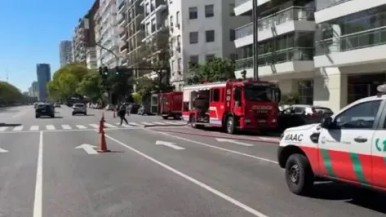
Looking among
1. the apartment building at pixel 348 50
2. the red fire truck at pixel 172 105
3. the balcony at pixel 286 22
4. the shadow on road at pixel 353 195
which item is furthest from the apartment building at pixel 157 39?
the shadow on road at pixel 353 195

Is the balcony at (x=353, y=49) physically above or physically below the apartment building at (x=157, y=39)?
below

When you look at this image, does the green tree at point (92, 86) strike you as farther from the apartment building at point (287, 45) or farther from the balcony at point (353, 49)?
the balcony at point (353, 49)

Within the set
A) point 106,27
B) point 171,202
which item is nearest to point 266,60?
point 171,202

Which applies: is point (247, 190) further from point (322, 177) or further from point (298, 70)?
point (298, 70)

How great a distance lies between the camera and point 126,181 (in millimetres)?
11625

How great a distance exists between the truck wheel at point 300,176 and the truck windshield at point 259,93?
18410 mm

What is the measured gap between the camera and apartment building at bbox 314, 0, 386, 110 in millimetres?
31266

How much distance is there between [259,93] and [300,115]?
8.45ft

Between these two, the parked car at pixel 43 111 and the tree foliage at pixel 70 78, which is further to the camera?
the tree foliage at pixel 70 78

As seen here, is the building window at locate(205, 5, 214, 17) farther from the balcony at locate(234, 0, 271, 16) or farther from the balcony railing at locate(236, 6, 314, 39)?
the balcony railing at locate(236, 6, 314, 39)

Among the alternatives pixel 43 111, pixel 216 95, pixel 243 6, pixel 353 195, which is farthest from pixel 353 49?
pixel 43 111

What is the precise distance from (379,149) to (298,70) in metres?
33.6

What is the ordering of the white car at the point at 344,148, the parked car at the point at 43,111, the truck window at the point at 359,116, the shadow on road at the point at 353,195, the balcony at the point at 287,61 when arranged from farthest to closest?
1. the parked car at the point at 43,111
2. the balcony at the point at 287,61
3. the shadow on road at the point at 353,195
4. the truck window at the point at 359,116
5. the white car at the point at 344,148

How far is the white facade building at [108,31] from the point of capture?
137 metres
